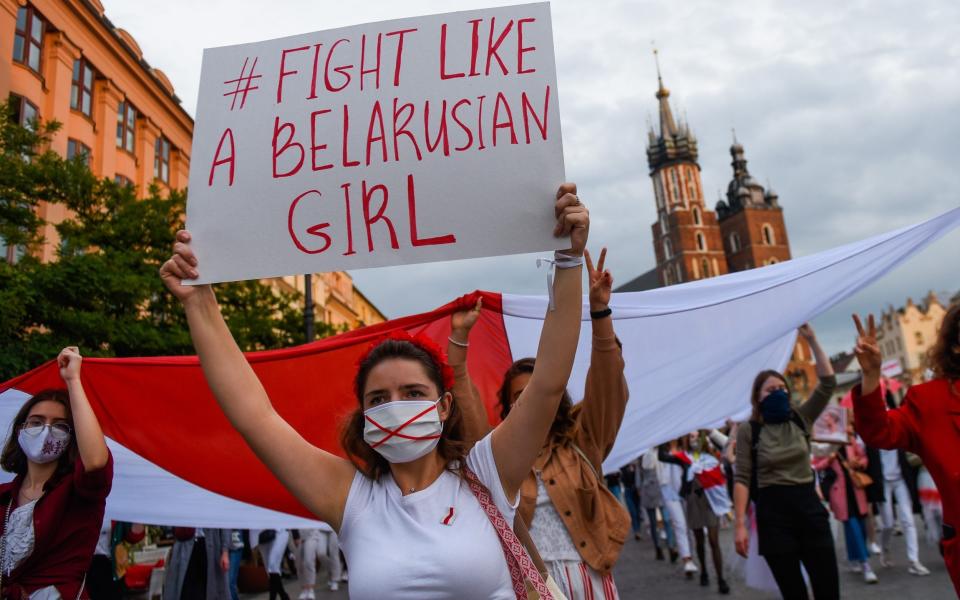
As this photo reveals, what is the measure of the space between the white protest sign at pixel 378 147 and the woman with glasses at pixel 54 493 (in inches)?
51.1

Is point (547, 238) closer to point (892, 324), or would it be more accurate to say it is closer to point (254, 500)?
point (254, 500)

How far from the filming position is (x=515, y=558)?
74.8 inches

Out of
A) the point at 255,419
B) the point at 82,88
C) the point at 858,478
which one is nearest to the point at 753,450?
the point at 255,419

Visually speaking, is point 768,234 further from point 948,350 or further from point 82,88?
point 948,350

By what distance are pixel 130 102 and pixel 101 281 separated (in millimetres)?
15791

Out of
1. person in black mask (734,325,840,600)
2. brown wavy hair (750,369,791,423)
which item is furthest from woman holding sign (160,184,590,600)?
brown wavy hair (750,369,791,423)

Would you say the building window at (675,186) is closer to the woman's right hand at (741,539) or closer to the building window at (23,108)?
the building window at (23,108)

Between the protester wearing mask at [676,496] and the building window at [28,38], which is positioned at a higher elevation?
the building window at [28,38]

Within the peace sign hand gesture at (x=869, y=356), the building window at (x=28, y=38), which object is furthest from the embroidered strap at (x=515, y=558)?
the building window at (x=28, y=38)

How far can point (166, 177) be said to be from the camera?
99.1 feet

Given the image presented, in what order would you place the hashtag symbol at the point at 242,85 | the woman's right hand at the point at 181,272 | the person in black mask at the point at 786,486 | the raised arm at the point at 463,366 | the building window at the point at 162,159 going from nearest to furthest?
the woman's right hand at the point at 181,272 < the hashtag symbol at the point at 242,85 < the raised arm at the point at 463,366 < the person in black mask at the point at 786,486 < the building window at the point at 162,159

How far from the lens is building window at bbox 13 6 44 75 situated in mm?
20266

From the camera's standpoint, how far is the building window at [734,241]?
114094 mm

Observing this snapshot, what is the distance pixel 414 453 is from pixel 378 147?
101cm
